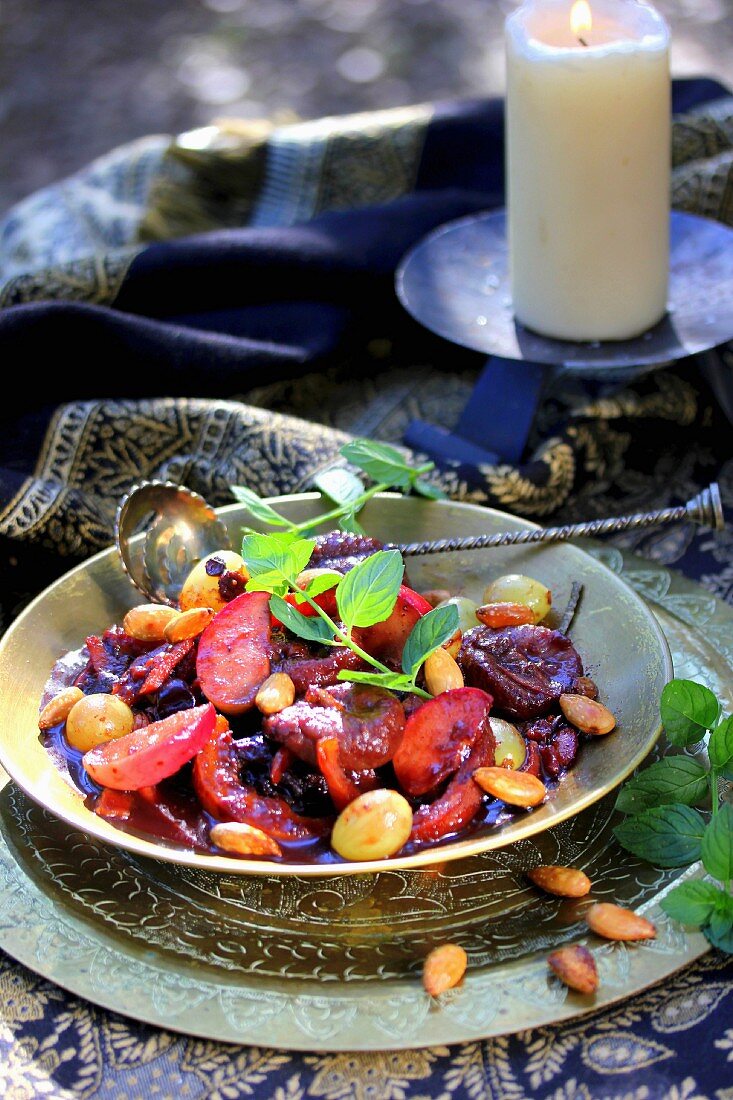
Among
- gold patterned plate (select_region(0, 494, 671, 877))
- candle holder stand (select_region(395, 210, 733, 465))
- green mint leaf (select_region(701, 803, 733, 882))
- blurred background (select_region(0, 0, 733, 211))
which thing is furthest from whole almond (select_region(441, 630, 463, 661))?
blurred background (select_region(0, 0, 733, 211))

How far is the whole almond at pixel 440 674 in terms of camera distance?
0.79 metres

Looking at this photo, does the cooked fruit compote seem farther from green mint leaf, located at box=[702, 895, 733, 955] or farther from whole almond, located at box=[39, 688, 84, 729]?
green mint leaf, located at box=[702, 895, 733, 955]

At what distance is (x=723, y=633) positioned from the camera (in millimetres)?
962

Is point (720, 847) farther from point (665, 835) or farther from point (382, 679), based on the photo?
point (382, 679)

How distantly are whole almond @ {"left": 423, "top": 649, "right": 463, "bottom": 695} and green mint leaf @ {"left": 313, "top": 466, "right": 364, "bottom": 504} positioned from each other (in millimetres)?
267

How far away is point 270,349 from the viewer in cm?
129

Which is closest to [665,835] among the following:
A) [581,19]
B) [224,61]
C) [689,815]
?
[689,815]

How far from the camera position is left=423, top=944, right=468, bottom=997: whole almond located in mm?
673

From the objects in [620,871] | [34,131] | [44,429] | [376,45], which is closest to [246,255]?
[44,429]

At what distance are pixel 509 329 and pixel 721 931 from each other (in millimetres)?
641

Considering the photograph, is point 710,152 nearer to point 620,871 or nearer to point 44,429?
point 44,429

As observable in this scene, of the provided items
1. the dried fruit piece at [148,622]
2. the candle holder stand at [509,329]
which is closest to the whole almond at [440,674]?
the dried fruit piece at [148,622]

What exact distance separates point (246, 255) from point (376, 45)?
2.17 meters

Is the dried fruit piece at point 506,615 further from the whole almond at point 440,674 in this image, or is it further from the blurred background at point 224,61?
the blurred background at point 224,61
